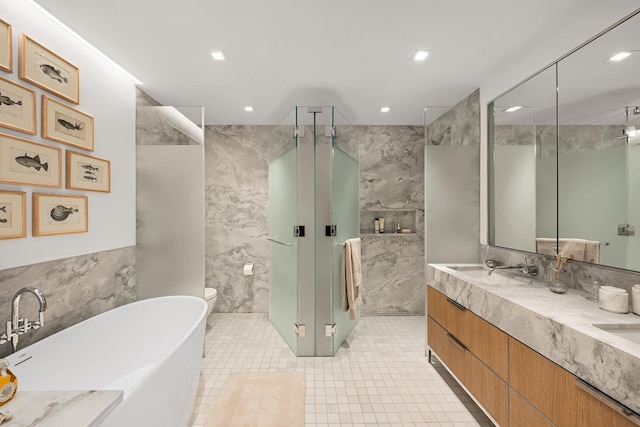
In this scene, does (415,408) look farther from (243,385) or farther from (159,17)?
(159,17)

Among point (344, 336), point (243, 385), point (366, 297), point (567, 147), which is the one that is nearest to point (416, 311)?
point (366, 297)

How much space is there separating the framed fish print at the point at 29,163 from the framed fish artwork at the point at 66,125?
0.31 feet

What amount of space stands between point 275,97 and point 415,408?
115 inches

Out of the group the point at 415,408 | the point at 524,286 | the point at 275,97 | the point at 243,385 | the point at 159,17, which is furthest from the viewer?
the point at 275,97

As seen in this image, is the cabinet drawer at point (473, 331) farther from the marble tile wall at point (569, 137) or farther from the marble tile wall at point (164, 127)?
the marble tile wall at point (164, 127)

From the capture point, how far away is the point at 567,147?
187 cm

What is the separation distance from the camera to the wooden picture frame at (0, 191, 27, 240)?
1.54 metres

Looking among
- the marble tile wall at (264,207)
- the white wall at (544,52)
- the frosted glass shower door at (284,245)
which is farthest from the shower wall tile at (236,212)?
the white wall at (544,52)

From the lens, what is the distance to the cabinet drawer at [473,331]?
1.66 metres

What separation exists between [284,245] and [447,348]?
1723 mm

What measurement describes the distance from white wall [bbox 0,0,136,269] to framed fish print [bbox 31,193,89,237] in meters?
0.04

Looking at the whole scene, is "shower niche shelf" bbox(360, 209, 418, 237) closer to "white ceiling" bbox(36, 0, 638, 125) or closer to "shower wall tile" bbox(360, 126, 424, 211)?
"shower wall tile" bbox(360, 126, 424, 211)

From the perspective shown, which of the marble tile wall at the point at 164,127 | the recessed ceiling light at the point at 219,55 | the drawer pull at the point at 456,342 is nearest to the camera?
the drawer pull at the point at 456,342

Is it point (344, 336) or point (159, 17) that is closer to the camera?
point (159, 17)
